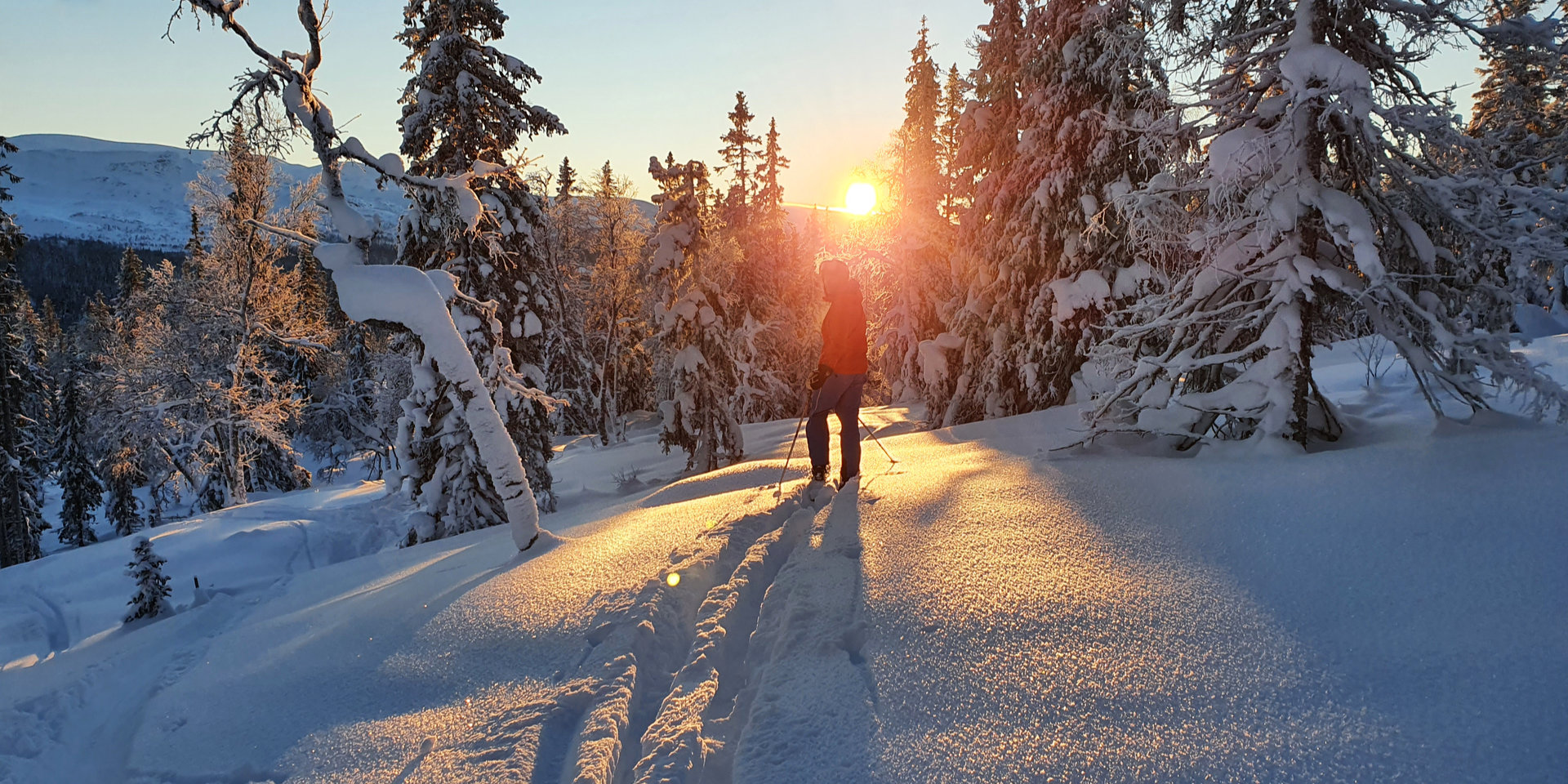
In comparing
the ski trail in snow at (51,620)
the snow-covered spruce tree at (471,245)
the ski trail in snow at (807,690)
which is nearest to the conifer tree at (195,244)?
the snow-covered spruce tree at (471,245)

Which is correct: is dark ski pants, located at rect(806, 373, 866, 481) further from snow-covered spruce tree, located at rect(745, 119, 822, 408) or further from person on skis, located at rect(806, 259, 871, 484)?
snow-covered spruce tree, located at rect(745, 119, 822, 408)

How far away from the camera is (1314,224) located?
15.6ft

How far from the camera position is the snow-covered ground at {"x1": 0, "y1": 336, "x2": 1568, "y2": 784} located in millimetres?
2094

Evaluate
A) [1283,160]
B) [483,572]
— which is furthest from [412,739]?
[1283,160]

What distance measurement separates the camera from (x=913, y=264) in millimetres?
20234

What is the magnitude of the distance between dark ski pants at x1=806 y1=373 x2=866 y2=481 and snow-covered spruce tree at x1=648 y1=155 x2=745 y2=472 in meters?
9.45

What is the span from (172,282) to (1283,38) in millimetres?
35503

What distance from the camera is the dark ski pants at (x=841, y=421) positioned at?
247 inches

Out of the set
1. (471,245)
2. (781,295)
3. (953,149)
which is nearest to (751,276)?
(781,295)

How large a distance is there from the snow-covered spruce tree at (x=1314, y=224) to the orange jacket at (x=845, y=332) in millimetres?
2369

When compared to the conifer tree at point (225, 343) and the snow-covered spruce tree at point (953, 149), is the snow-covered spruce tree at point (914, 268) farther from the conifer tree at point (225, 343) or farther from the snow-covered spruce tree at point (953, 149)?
the conifer tree at point (225, 343)

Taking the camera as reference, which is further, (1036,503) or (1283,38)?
(1283,38)

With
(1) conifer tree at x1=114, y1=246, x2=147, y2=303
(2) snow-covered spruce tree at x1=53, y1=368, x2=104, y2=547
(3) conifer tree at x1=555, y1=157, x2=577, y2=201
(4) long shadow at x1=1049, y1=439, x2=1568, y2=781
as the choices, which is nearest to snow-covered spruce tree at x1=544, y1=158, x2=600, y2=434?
(3) conifer tree at x1=555, y1=157, x2=577, y2=201

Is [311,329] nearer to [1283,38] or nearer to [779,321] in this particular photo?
[779,321]
